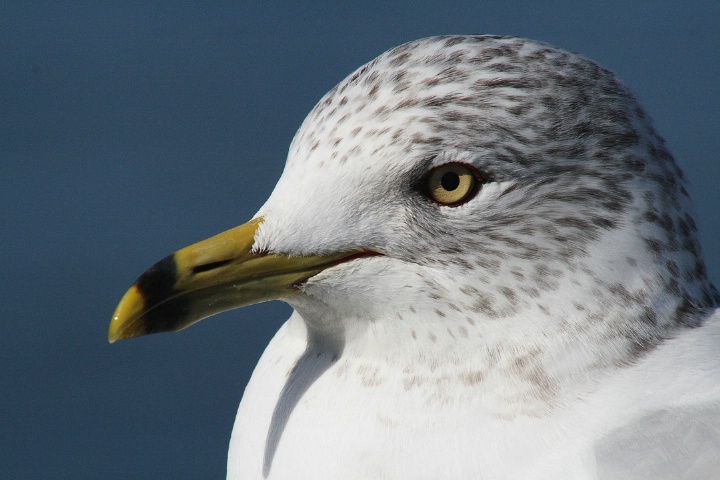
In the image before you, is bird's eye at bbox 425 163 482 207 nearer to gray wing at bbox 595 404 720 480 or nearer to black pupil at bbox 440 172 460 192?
black pupil at bbox 440 172 460 192

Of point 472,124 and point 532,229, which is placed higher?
point 472,124

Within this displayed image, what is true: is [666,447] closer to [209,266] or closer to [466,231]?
[466,231]

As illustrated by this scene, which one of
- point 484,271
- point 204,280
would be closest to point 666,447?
point 484,271

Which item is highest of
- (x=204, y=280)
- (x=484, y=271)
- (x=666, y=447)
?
(x=204, y=280)

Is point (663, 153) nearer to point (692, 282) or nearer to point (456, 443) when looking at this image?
point (692, 282)

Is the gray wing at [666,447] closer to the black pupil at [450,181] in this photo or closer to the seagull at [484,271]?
the seagull at [484,271]

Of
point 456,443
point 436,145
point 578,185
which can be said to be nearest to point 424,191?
point 436,145
